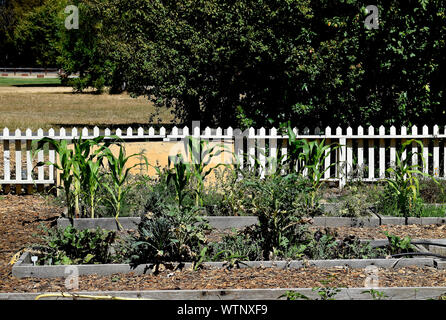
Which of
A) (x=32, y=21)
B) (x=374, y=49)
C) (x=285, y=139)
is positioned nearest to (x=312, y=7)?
(x=374, y=49)

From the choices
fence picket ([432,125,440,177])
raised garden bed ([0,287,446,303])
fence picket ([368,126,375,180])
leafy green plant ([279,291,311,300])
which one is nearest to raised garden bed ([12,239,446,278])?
raised garden bed ([0,287,446,303])

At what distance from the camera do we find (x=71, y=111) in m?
29.2

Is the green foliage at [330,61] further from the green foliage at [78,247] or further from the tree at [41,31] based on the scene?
the tree at [41,31]

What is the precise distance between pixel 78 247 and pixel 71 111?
2400 cm

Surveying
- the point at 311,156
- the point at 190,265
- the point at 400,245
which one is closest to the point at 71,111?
the point at 311,156

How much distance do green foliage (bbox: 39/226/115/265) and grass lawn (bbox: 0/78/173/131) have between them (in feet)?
45.1

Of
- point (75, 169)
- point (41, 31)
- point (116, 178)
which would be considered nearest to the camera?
point (75, 169)

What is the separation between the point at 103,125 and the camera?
74.0 ft

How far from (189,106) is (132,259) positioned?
938 cm

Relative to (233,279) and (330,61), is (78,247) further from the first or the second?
(330,61)

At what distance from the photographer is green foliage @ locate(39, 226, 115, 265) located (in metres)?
6.02

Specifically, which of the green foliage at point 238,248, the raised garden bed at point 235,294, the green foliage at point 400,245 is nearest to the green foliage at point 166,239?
the green foliage at point 238,248

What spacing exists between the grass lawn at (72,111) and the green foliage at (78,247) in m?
13.7

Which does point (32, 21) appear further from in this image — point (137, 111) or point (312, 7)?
point (312, 7)
